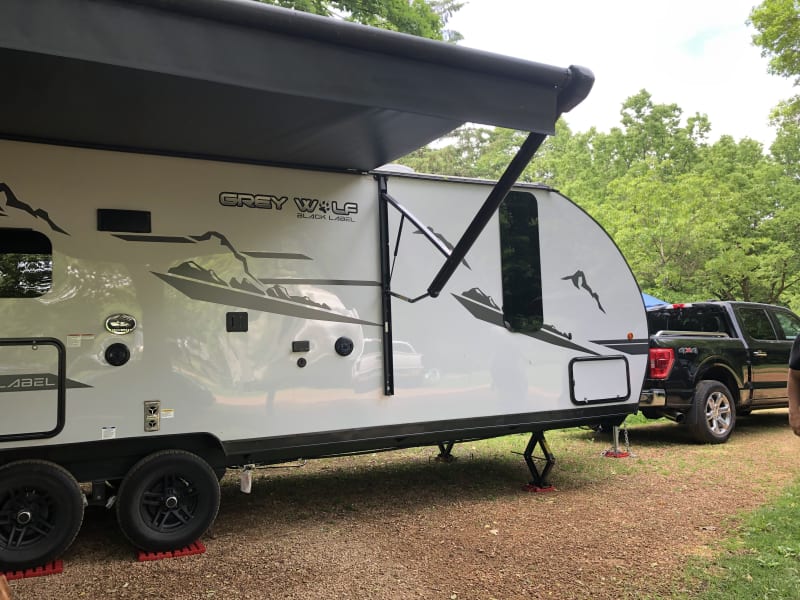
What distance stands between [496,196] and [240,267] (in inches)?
80.7

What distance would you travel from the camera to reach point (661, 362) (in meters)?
8.08

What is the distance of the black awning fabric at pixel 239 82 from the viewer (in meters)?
2.62

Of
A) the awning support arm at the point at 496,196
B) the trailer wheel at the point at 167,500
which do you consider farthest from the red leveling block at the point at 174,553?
the awning support arm at the point at 496,196

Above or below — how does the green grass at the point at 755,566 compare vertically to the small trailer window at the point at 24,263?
below

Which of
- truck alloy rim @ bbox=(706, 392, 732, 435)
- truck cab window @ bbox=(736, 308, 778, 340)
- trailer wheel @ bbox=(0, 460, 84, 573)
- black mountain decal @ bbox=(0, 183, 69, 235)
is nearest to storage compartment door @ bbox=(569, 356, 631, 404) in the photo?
truck alloy rim @ bbox=(706, 392, 732, 435)

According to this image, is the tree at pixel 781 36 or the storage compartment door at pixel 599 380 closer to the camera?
the storage compartment door at pixel 599 380

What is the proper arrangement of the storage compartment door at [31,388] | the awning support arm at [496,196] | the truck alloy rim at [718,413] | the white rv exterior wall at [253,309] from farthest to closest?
1. the truck alloy rim at [718,413]
2. the white rv exterior wall at [253,309]
3. the storage compartment door at [31,388]
4. the awning support arm at [496,196]

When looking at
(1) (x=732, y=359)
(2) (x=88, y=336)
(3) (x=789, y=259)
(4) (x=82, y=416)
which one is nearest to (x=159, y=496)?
(4) (x=82, y=416)

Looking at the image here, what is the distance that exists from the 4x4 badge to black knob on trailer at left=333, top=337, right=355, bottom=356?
1.53m

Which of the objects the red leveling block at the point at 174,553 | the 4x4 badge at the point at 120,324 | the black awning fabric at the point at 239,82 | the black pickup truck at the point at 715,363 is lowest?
the red leveling block at the point at 174,553

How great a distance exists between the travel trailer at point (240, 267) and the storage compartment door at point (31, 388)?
13mm

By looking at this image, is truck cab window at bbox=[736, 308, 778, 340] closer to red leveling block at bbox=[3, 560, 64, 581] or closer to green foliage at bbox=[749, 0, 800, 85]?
green foliage at bbox=[749, 0, 800, 85]

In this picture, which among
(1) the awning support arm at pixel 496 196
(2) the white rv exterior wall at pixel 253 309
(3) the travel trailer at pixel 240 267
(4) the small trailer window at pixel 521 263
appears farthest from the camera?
(4) the small trailer window at pixel 521 263

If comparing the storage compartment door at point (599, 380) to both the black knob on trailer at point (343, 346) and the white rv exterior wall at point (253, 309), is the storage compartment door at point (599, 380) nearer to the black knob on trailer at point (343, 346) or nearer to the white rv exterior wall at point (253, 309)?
the white rv exterior wall at point (253, 309)
